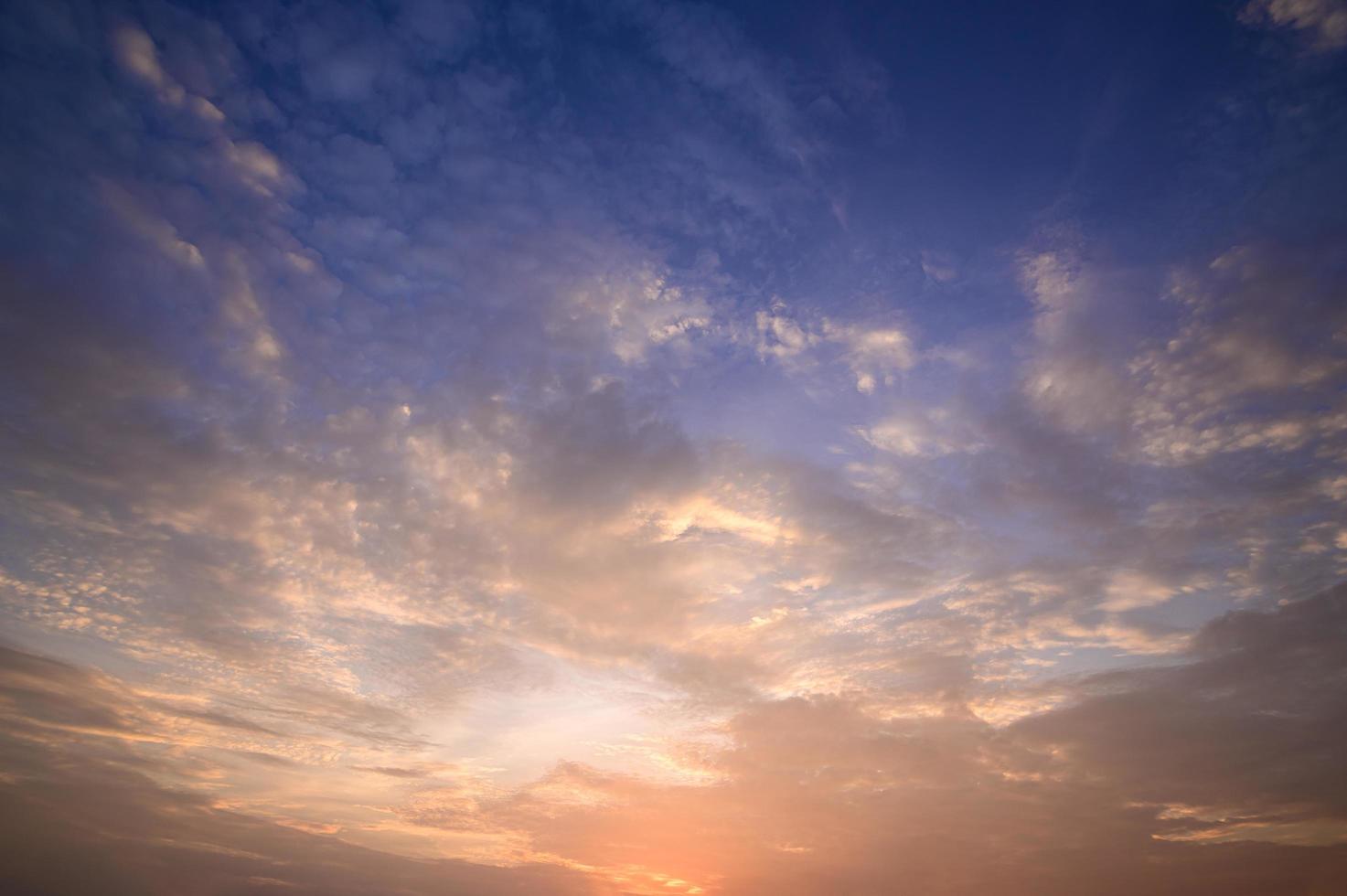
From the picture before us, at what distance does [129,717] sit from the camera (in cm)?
4191

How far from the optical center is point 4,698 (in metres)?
40.7

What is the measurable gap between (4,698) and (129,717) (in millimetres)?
8133
